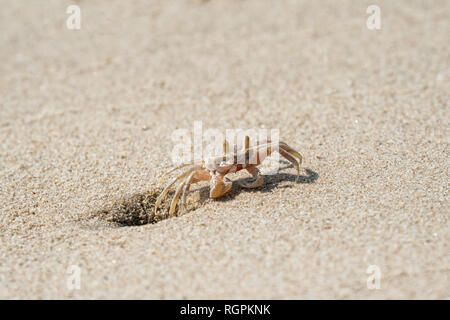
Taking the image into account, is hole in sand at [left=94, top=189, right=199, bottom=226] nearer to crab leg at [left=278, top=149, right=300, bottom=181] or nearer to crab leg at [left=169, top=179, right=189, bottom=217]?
crab leg at [left=169, top=179, right=189, bottom=217]

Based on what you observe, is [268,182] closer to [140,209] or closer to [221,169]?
[221,169]

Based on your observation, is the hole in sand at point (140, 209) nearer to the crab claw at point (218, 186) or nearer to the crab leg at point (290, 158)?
the crab claw at point (218, 186)

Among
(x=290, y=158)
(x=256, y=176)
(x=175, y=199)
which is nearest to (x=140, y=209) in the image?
(x=175, y=199)

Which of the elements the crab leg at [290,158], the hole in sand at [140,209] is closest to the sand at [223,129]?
the hole in sand at [140,209]

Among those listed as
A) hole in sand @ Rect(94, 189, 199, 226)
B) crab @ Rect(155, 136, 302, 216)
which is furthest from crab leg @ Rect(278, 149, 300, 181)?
hole in sand @ Rect(94, 189, 199, 226)

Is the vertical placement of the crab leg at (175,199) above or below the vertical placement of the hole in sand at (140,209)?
above
